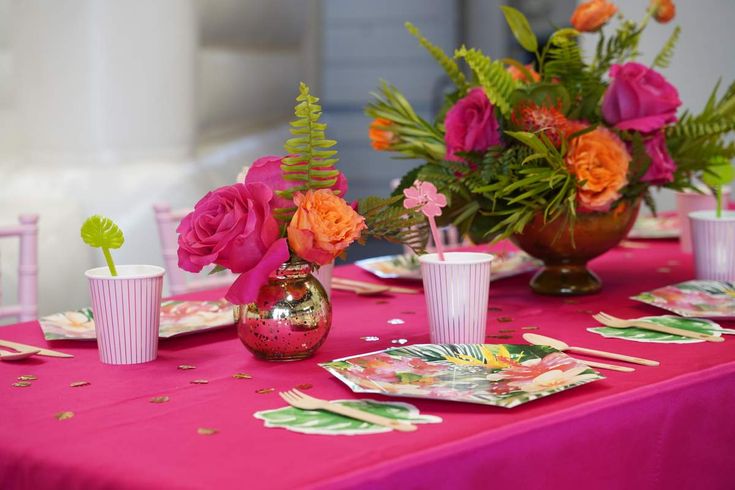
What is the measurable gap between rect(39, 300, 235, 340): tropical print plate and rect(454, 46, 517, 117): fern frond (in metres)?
0.45

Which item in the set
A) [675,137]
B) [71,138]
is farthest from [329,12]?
[675,137]

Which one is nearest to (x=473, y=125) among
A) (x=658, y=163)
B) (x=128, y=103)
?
(x=658, y=163)

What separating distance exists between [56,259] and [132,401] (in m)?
1.67

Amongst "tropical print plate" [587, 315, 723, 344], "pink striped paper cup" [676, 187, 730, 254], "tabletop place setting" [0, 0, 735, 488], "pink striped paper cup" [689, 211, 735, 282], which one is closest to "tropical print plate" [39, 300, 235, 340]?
"tabletop place setting" [0, 0, 735, 488]

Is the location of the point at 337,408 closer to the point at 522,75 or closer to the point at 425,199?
the point at 425,199

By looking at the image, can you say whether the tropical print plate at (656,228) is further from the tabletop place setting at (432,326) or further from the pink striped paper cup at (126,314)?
the pink striped paper cup at (126,314)

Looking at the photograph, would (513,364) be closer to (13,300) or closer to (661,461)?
(661,461)

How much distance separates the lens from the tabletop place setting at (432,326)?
83 cm

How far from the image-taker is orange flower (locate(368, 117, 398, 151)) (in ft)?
5.06

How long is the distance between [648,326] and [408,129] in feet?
1.62

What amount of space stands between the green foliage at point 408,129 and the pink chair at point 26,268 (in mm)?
559

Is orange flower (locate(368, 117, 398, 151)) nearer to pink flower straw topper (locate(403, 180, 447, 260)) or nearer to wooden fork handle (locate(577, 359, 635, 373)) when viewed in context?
pink flower straw topper (locate(403, 180, 447, 260))

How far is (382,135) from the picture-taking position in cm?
155

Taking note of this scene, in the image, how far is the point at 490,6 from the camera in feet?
19.0
